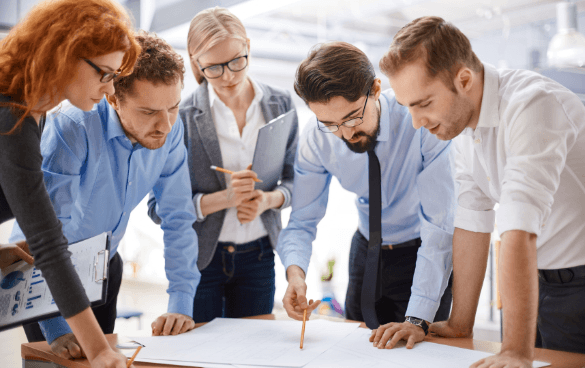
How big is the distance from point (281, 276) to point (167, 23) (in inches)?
141

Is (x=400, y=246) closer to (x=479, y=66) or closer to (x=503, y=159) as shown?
(x=503, y=159)

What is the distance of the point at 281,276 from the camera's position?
258 inches

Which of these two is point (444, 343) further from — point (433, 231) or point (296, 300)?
point (296, 300)

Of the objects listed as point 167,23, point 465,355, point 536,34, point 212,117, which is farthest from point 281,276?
point 465,355

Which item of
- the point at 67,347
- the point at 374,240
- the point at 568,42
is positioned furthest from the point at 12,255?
the point at 568,42

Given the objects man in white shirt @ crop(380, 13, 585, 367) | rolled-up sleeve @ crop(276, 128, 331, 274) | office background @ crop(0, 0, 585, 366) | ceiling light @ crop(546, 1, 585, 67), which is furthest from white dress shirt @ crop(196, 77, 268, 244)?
ceiling light @ crop(546, 1, 585, 67)

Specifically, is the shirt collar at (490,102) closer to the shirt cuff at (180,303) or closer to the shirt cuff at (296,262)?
the shirt cuff at (296,262)

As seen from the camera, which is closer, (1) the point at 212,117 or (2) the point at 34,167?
(2) the point at 34,167

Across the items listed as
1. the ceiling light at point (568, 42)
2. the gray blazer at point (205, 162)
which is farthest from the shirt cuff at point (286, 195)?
the ceiling light at point (568, 42)

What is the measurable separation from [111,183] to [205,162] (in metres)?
0.52

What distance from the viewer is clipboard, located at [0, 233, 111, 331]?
1.17 m

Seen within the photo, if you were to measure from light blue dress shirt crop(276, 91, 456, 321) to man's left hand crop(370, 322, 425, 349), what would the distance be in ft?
1.08

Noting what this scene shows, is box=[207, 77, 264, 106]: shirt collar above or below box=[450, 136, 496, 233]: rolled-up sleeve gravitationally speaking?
above

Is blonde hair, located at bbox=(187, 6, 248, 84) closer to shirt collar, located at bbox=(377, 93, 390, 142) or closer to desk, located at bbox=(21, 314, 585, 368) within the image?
shirt collar, located at bbox=(377, 93, 390, 142)
